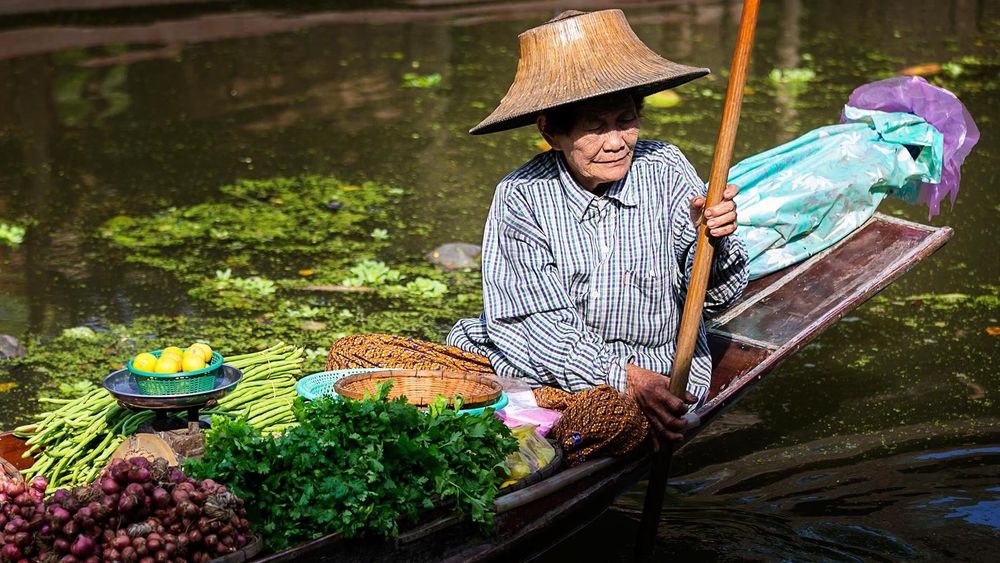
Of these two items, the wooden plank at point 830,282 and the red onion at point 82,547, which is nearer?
the red onion at point 82,547

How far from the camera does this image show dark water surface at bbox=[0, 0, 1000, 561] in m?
4.85

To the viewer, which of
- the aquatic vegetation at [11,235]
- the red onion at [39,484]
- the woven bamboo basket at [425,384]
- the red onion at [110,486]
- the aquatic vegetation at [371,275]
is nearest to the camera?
the red onion at [110,486]

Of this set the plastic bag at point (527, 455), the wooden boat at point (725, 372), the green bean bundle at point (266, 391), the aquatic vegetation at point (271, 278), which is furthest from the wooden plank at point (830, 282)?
the green bean bundle at point (266, 391)

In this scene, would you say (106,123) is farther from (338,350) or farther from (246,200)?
(338,350)

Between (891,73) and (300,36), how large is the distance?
224 inches

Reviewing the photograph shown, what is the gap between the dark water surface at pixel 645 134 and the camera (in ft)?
15.9

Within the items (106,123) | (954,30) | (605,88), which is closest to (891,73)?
(954,30)

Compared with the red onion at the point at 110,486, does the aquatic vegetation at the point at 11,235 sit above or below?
below

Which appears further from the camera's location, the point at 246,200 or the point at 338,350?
the point at 246,200

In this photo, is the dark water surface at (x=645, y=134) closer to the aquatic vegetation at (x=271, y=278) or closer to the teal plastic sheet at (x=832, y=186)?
the aquatic vegetation at (x=271, y=278)

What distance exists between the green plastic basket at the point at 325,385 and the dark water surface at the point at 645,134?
0.91 m

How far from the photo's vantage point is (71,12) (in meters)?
12.5

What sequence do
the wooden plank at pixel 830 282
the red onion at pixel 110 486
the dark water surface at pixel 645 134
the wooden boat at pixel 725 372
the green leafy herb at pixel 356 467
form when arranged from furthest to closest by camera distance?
the wooden plank at pixel 830 282 < the dark water surface at pixel 645 134 < the wooden boat at pixel 725 372 < the green leafy herb at pixel 356 467 < the red onion at pixel 110 486

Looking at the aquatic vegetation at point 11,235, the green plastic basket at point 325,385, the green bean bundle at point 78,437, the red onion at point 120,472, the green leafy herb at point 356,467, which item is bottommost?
the aquatic vegetation at point 11,235
